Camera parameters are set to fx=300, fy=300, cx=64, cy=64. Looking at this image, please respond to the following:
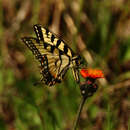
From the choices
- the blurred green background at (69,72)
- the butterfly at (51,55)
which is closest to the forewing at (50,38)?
the butterfly at (51,55)

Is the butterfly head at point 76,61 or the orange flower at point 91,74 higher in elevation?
the butterfly head at point 76,61

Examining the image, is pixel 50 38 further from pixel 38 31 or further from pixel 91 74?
pixel 91 74

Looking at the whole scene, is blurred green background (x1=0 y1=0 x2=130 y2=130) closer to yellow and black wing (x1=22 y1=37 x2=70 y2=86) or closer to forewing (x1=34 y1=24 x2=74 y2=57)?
yellow and black wing (x1=22 y1=37 x2=70 y2=86)

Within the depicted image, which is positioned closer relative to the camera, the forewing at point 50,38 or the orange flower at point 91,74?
the orange flower at point 91,74

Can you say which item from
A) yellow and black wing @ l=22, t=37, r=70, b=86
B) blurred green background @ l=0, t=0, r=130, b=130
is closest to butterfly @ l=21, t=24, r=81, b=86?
yellow and black wing @ l=22, t=37, r=70, b=86

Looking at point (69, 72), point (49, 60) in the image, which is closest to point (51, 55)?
point (49, 60)

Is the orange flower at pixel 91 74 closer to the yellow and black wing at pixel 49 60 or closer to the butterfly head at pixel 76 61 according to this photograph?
the butterfly head at pixel 76 61

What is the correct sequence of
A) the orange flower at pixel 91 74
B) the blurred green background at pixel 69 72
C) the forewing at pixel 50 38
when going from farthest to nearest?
the blurred green background at pixel 69 72
the forewing at pixel 50 38
the orange flower at pixel 91 74

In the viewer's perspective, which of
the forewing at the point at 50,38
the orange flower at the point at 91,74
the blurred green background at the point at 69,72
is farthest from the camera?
the blurred green background at the point at 69,72
